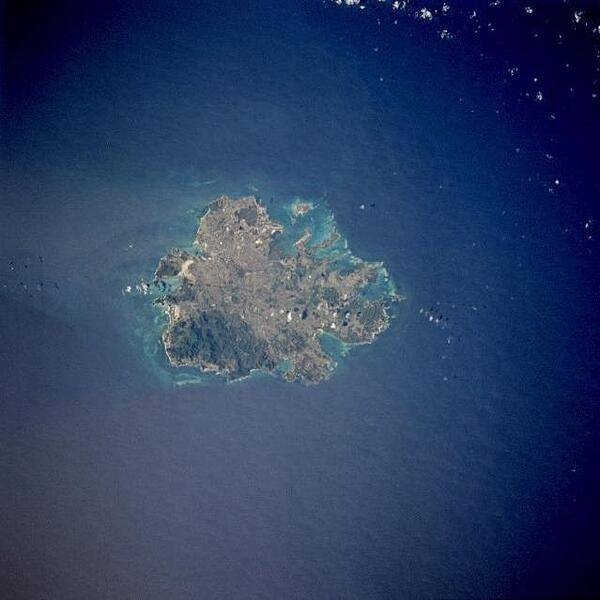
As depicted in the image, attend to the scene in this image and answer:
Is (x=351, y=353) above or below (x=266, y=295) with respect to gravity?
below

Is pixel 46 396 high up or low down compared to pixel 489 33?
down

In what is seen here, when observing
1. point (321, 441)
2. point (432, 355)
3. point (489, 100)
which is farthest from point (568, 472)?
point (489, 100)

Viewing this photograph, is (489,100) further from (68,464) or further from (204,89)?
(68,464)

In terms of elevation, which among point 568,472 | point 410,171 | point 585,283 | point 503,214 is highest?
point 410,171

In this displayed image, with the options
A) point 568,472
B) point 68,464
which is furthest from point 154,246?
point 568,472
